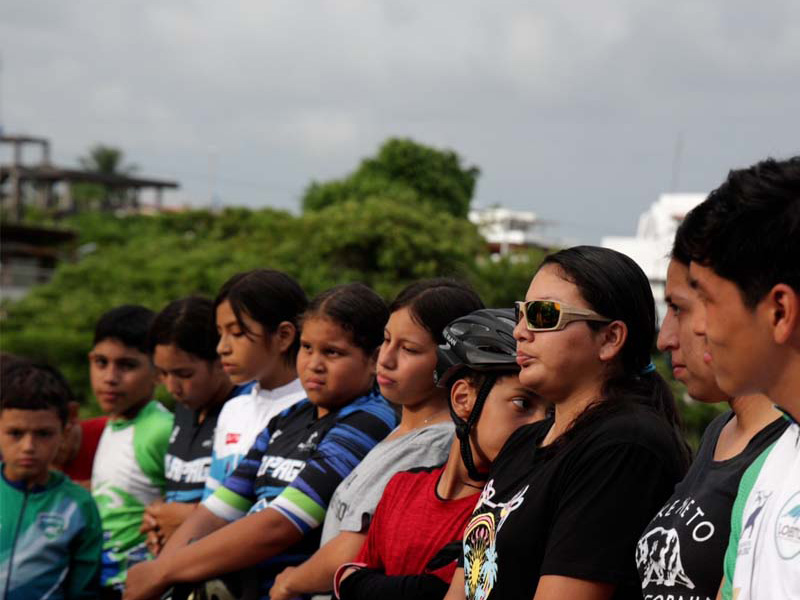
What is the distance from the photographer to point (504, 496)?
266 cm

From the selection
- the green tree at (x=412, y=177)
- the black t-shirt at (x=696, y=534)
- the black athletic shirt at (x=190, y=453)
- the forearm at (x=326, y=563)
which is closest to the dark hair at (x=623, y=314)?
the black t-shirt at (x=696, y=534)

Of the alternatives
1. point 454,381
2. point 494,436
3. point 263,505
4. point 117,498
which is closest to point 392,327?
point 454,381

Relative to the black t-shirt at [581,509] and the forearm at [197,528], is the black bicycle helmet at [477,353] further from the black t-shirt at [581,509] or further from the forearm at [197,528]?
the forearm at [197,528]

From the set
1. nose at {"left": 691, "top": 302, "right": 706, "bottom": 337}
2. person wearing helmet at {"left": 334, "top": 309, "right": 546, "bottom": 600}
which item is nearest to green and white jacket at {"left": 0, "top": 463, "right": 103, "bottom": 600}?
person wearing helmet at {"left": 334, "top": 309, "right": 546, "bottom": 600}

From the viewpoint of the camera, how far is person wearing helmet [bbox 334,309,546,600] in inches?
122

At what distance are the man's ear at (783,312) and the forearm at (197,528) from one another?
114 inches

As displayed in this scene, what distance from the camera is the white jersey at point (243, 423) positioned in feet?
14.7

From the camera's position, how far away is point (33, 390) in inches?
202

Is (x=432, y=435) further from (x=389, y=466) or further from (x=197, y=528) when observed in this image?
(x=197, y=528)

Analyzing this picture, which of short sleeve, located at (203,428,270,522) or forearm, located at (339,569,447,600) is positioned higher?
short sleeve, located at (203,428,270,522)

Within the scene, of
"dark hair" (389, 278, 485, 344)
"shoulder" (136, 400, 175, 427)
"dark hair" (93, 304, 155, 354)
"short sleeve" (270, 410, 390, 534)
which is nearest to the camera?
"dark hair" (389, 278, 485, 344)

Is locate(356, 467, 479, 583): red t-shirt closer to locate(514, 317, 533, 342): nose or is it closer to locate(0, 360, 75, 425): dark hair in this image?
locate(514, 317, 533, 342): nose

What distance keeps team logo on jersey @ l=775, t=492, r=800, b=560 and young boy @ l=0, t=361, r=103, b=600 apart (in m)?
4.03

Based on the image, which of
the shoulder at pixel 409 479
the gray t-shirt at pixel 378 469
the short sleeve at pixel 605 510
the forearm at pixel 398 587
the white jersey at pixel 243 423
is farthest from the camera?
the white jersey at pixel 243 423
